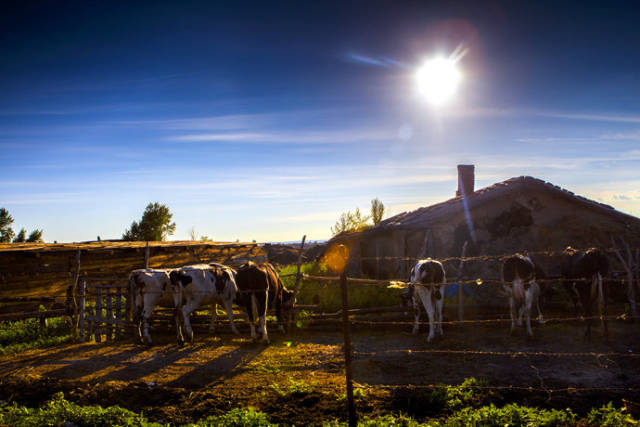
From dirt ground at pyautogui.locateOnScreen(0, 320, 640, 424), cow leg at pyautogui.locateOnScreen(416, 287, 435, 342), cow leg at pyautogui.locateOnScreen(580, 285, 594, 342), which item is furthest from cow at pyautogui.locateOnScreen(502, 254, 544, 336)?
cow leg at pyautogui.locateOnScreen(416, 287, 435, 342)

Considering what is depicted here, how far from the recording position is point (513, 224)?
1434 cm

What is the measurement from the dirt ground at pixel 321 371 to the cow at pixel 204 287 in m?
0.91

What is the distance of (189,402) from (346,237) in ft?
37.8

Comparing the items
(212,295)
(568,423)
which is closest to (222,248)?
(212,295)

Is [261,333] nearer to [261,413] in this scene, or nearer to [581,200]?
[261,413]

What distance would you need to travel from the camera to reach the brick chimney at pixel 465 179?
18.0 metres

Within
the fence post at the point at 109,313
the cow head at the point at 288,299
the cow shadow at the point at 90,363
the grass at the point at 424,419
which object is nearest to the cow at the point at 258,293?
the cow head at the point at 288,299

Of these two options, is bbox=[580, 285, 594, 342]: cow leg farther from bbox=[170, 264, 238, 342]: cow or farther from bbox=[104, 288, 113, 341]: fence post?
bbox=[104, 288, 113, 341]: fence post

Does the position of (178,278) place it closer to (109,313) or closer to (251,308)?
(251,308)

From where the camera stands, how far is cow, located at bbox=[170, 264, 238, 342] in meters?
11.3

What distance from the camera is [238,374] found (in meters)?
7.80

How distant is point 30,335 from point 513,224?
53.5 feet

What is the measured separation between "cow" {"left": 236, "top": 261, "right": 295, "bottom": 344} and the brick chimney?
33.1 feet

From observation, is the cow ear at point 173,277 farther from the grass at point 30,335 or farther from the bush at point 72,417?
the bush at point 72,417
